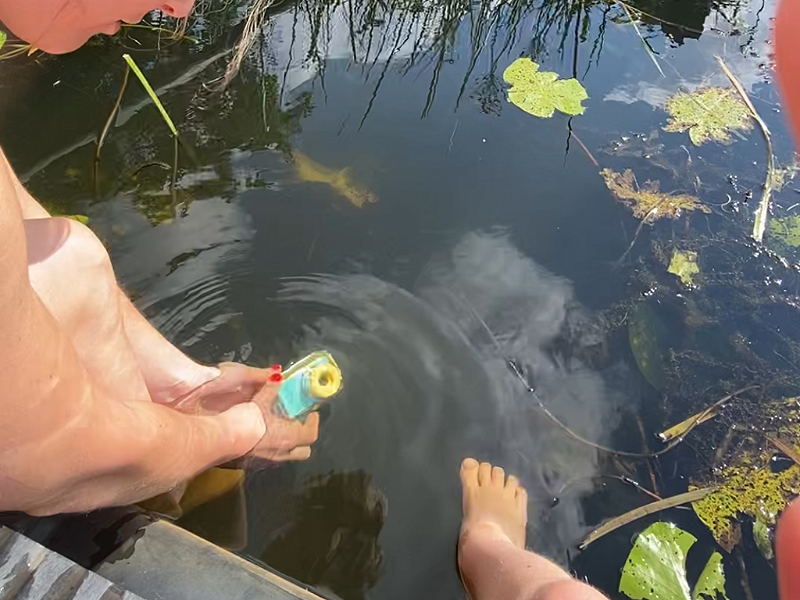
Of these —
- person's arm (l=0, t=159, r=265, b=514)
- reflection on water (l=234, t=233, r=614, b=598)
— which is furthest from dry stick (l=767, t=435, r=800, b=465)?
person's arm (l=0, t=159, r=265, b=514)

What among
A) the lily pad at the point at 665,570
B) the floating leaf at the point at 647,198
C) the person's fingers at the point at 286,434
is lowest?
the lily pad at the point at 665,570

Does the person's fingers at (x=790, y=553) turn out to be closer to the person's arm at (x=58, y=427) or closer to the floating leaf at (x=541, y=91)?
the person's arm at (x=58, y=427)

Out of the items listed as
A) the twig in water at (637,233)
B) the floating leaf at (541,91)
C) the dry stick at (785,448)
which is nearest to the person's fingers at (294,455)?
the twig in water at (637,233)

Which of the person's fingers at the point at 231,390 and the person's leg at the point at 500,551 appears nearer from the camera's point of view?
the person's leg at the point at 500,551

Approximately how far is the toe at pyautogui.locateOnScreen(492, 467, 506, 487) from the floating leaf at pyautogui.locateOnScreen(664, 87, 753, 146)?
1.32 m

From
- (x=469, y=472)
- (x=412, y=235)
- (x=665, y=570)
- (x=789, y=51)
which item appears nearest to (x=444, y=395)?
(x=469, y=472)

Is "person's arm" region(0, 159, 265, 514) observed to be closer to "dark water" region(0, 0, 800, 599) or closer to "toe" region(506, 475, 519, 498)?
"dark water" region(0, 0, 800, 599)

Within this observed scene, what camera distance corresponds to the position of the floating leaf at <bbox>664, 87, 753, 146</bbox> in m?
2.20

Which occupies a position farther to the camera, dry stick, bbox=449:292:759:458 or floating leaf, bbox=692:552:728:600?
dry stick, bbox=449:292:759:458

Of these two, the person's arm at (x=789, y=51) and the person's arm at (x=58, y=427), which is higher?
the person's arm at (x=789, y=51)

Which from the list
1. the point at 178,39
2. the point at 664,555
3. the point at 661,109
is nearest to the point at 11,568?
the point at 664,555

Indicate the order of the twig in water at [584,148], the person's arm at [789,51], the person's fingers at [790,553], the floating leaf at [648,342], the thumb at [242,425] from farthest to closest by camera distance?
1. the twig in water at [584,148]
2. the floating leaf at [648,342]
3. the thumb at [242,425]
4. the person's fingers at [790,553]
5. the person's arm at [789,51]

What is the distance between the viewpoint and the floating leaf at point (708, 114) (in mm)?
2197

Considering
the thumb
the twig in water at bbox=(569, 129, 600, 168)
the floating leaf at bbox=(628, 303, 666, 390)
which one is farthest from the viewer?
the twig in water at bbox=(569, 129, 600, 168)
